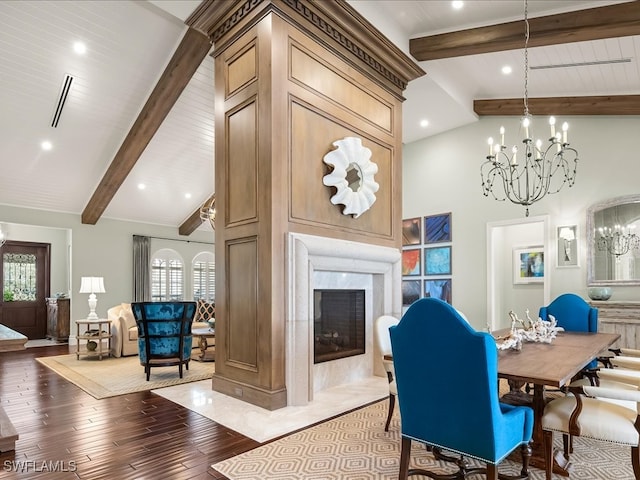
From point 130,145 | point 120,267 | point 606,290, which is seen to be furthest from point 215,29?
point 120,267

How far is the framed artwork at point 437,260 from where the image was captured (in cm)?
764

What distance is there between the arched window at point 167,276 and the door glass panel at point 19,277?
8.99ft

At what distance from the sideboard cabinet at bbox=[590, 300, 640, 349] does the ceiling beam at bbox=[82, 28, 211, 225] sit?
646cm

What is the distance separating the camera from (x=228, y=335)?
13.8 ft

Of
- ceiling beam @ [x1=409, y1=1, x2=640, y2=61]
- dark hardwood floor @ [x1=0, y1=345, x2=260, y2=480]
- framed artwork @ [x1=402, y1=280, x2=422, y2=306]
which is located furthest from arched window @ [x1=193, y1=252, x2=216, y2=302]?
ceiling beam @ [x1=409, y1=1, x2=640, y2=61]

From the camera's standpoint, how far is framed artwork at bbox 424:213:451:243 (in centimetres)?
767

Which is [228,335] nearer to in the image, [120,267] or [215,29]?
[215,29]

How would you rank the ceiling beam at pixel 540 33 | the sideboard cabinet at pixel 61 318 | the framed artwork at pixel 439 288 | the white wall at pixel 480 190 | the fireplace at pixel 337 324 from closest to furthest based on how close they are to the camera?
the ceiling beam at pixel 540 33
the fireplace at pixel 337 324
the white wall at pixel 480 190
the framed artwork at pixel 439 288
the sideboard cabinet at pixel 61 318

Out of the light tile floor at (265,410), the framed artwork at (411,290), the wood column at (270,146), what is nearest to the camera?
the light tile floor at (265,410)

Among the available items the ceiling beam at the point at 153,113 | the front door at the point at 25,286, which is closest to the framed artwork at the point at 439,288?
the ceiling beam at the point at 153,113

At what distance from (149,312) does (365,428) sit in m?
3.06

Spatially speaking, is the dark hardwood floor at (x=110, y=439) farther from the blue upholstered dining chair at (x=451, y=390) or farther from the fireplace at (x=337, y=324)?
the fireplace at (x=337, y=324)

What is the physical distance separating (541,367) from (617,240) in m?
4.83

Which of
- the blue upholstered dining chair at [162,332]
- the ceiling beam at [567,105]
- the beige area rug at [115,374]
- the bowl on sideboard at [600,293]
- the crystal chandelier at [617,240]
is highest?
the ceiling beam at [567,105]
